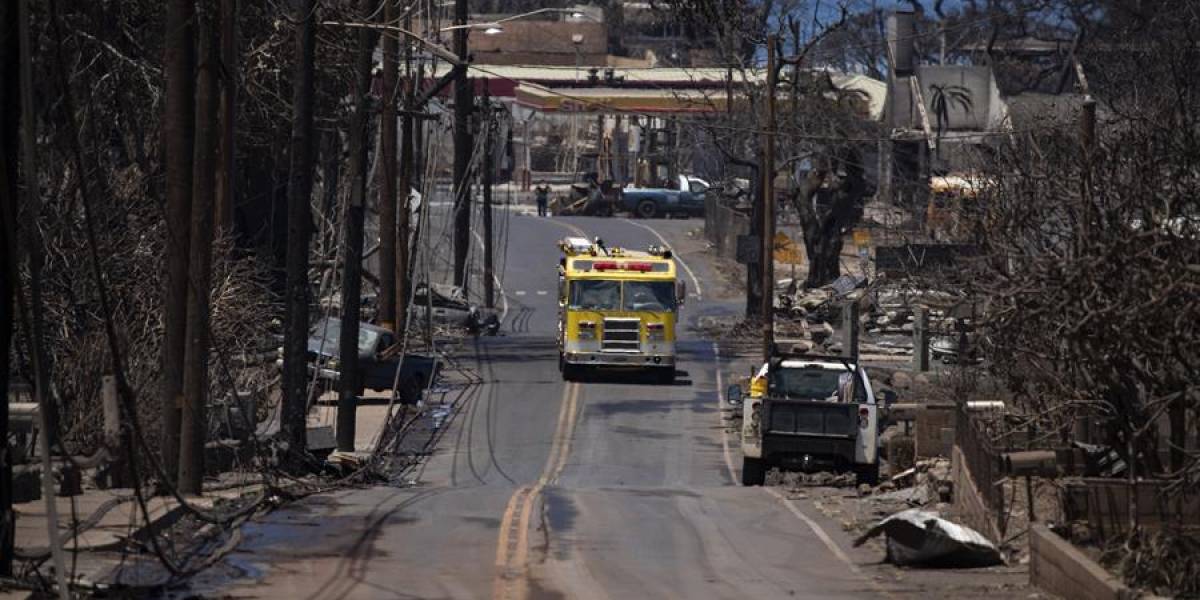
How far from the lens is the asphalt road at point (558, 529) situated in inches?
592

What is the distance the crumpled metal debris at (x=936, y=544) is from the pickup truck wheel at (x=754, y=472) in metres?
10.6

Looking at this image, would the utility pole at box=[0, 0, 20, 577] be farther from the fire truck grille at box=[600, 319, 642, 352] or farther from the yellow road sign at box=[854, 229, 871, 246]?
the yellow road sign at box=[854, 229, 871, 246]

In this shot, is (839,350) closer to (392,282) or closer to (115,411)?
(392,282)

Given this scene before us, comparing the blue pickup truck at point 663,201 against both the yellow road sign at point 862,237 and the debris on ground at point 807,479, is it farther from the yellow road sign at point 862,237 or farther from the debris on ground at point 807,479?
the debris on ground at point 807,479

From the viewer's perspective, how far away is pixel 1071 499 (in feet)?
52.0

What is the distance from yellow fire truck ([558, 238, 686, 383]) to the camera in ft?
136

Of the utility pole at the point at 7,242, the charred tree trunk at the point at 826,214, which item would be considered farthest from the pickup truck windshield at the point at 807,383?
the charred tree trunk at the point at 826,214

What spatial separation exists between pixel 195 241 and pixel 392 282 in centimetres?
1966

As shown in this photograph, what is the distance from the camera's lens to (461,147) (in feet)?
176

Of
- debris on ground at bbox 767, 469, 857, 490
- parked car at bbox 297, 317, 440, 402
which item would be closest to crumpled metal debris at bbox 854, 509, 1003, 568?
debris on ground at bbox 767, 469, 857, 490

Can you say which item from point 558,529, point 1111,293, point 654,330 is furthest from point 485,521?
point 654,330

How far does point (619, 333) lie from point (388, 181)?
690 cm

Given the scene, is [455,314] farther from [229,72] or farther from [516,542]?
[516,542]

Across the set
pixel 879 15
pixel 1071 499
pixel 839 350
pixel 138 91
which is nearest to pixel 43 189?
pixel 138 91
